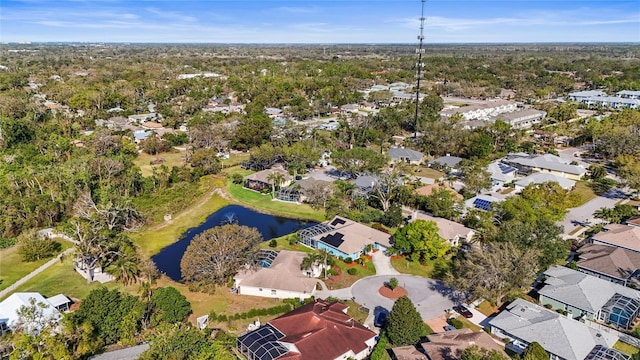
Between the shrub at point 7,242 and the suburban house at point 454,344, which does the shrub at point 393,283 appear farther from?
the shrub at point 7,242

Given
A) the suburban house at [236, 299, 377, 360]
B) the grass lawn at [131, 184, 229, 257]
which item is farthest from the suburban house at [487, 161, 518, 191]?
the suburban house at [236, 299, 377, 360]

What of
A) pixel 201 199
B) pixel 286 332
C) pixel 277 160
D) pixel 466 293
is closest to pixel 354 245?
pixel 466 293

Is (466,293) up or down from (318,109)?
down

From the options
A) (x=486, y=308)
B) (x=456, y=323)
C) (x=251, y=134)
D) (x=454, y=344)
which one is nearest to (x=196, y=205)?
(x=251, y=134)

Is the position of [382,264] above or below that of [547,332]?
below

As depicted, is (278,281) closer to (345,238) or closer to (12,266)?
(345,238)

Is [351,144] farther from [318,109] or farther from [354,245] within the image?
[354,245]

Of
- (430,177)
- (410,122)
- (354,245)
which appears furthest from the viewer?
(410,122)
